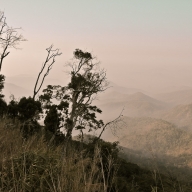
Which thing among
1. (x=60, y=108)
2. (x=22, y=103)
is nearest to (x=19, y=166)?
(x=22, y=103)

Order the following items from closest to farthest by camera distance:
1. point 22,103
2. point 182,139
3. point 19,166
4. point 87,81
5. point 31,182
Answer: point 31,182 → point 19,166 → point 22,103 → point 87,81 → point 182,139

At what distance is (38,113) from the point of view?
22.2m

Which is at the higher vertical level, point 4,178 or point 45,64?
point 45,64

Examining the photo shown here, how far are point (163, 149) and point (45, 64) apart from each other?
600ft

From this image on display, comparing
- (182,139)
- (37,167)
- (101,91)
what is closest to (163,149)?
(182,139)

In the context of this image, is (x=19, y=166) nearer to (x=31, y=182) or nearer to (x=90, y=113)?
(x=31, y=182)

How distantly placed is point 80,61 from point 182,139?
610ft

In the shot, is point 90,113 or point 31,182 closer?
point 31,182

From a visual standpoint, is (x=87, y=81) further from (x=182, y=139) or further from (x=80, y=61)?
(x=182, y=139)

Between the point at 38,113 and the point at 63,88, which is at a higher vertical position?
the point at 63,88

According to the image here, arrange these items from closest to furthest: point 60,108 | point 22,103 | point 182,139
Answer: point 22,103, point 60,108, point 182,139

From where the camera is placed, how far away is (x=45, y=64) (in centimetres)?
2686

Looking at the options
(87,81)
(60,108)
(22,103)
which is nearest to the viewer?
(22,103)

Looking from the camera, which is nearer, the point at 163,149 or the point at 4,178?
the point at 4,178
